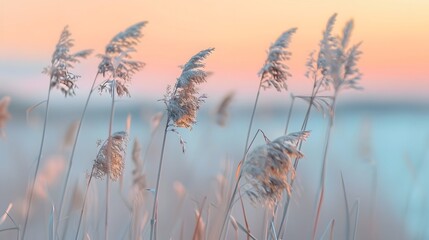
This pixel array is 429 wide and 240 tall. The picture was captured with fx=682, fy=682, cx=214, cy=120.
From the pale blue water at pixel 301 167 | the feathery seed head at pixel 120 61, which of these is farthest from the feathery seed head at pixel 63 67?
the pale blue water at pixel 301 167

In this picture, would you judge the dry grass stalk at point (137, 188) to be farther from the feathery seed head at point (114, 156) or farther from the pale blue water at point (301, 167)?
the pale blue water at point (301, 167)

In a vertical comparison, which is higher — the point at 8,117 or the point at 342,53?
the point at 342,53

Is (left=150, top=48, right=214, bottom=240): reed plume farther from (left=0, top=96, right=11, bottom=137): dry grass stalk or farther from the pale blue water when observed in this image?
the pale blue water

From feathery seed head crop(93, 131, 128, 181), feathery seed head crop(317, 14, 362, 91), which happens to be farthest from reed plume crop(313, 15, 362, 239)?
feathery seed head crop(93, 131, 128, 181)

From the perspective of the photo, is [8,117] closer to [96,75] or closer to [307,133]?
[96,75]

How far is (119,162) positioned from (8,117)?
352 mm

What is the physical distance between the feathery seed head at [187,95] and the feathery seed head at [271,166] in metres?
0.21

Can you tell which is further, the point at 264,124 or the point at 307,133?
the point at 264,124

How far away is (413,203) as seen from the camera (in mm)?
4805

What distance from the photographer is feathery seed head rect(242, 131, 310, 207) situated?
5.01ft

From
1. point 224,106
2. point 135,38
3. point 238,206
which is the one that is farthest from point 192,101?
point 238,206

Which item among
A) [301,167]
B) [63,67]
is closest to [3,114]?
[63,67]

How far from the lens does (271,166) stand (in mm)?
1527

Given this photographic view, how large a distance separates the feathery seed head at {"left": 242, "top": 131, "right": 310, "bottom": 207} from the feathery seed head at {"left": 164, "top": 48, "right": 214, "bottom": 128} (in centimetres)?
21
